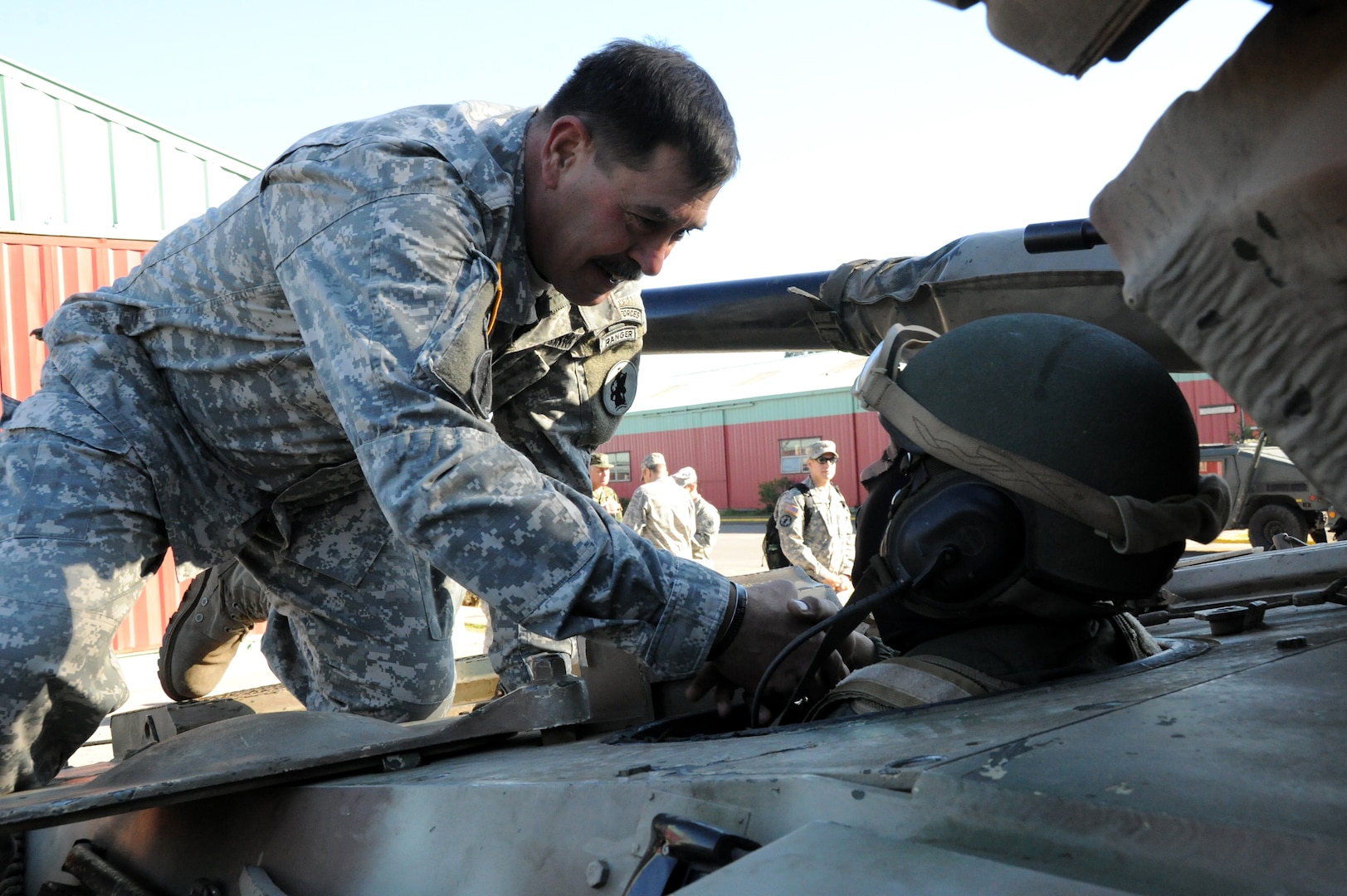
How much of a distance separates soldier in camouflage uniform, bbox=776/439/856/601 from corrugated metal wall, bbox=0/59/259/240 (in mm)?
4929

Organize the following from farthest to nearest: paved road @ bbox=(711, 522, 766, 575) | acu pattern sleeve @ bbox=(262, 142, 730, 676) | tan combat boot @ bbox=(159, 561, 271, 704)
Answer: paved road @ bbox=(711, 522, 766, 575) < tan combat boot @ bbox=(159, 561, 271, 704) < acu pattern sleeve @ bbox=(262, 142, 730, 676)

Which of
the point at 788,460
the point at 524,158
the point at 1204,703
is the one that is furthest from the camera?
the point at 788,460

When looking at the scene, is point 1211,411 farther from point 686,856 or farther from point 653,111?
point 686,856

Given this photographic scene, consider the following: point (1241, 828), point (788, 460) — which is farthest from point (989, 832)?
point (788, 460)

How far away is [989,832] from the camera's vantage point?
0.94 meters

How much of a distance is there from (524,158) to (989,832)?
1.70 meters

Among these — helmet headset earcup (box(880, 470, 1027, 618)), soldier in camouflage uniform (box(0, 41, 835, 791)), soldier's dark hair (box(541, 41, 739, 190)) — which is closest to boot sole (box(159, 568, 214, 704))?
soldier in camouflage uniform (box(0, 41, 835, 791))

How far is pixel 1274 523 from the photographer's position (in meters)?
12.6

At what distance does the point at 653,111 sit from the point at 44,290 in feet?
27.1

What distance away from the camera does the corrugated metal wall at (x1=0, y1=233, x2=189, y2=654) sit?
8.68 m

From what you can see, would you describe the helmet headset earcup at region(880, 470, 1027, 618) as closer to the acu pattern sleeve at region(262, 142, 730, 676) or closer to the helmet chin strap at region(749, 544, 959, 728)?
the helmet chin strap at region(749, 544, 959, 728)

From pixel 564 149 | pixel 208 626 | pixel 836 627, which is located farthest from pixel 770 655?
pixel 208 626

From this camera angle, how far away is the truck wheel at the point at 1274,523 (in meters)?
12.5

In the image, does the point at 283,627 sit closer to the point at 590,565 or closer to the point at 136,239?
the point at 590,565
